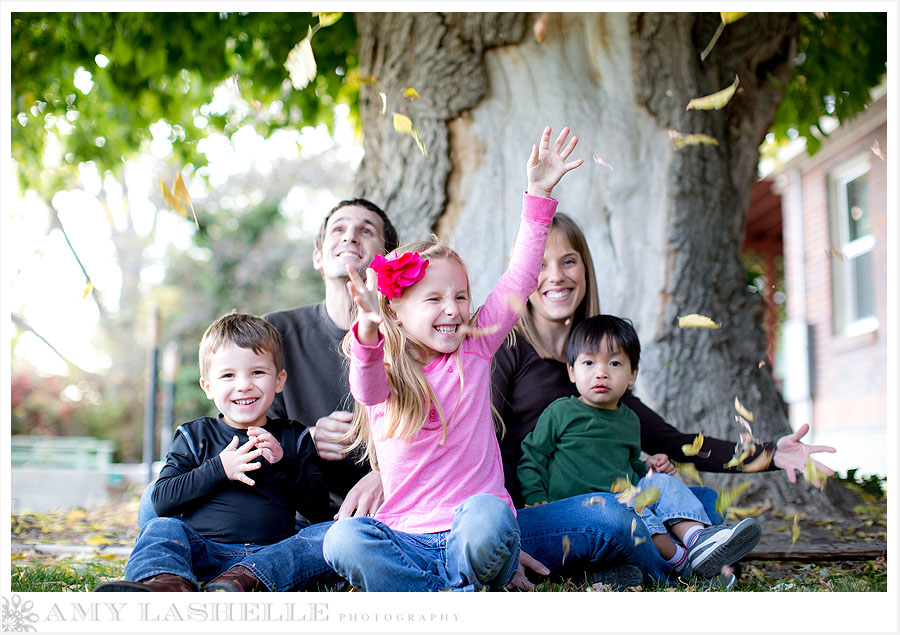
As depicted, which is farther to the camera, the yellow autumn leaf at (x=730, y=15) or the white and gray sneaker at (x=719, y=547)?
the yellow autumn leaf at (x=730, y=15)

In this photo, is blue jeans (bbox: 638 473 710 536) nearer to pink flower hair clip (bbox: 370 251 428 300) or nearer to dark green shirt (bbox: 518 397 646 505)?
Answer: dark green shirt (bbox: 518 397 646 505)

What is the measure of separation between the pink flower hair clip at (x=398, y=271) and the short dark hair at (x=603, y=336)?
0.69m

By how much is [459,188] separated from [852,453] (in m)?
6.90

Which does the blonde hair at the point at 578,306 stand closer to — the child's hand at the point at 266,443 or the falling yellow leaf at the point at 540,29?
the child's hand at the point at 266,443

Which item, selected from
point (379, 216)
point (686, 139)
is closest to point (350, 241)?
point (379, 216)

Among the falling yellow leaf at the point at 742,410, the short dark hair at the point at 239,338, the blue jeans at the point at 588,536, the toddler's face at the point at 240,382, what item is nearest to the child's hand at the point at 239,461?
the toddler's face at the point at 240,382

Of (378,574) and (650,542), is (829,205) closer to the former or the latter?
(650,542)

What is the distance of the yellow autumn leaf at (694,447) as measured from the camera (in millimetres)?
2855

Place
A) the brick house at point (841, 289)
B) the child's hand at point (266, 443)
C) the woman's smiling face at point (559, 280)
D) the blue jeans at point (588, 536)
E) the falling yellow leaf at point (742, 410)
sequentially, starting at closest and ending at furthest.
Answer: the child's hand at point (266, 443), the blue jeans at point (588, 536), the woman's smiling face at point (559, 280), the falling yellow leaf at point (742, 410), the brick house at point (841, 289)

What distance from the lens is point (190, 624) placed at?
6.36 feet

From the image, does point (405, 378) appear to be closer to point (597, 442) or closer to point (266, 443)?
point (266, 443)

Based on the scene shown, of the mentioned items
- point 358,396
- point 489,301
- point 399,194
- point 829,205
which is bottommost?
point 358,396

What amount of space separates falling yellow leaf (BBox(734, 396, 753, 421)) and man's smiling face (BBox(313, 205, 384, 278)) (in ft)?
6.59

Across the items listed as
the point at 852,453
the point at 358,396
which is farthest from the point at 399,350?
the point at 852,453
